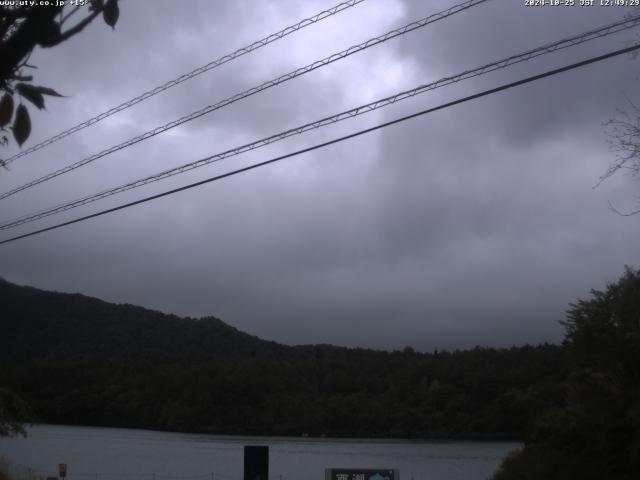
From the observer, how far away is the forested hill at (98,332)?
56906 mm

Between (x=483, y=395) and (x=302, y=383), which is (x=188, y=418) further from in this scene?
(x=483, y=395)

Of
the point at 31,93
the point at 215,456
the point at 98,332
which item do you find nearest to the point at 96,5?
the point at 31,93

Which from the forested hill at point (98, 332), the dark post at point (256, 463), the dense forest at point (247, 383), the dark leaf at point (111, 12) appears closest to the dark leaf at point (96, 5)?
the dark leaf at point (111, 12)

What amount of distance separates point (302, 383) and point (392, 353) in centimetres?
1217

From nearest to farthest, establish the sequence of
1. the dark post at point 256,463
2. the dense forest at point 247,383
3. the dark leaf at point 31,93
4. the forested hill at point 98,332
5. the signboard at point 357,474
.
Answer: the dark leaf at point 31,93
the signboard at point 357,474
the dark post at point 256,463
the dense forest at point 247,383
the forested hill at point 98,332

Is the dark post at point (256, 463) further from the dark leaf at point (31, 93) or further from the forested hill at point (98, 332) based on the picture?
the forested hill at point (98, 332)

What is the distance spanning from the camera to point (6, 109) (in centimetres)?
400

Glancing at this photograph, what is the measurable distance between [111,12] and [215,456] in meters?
49.9

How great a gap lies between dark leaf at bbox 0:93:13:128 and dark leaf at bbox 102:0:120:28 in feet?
1.99

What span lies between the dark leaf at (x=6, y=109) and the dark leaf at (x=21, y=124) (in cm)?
6

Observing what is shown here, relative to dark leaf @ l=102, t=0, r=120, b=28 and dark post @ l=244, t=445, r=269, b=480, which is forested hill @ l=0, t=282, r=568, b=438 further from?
dark leaf @ l=102, t=0, r=120, b=28

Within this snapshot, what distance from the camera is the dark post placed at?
19234mm

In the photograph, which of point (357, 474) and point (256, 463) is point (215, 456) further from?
point (357, 474)

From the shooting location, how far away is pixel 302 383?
65625 millimetres
